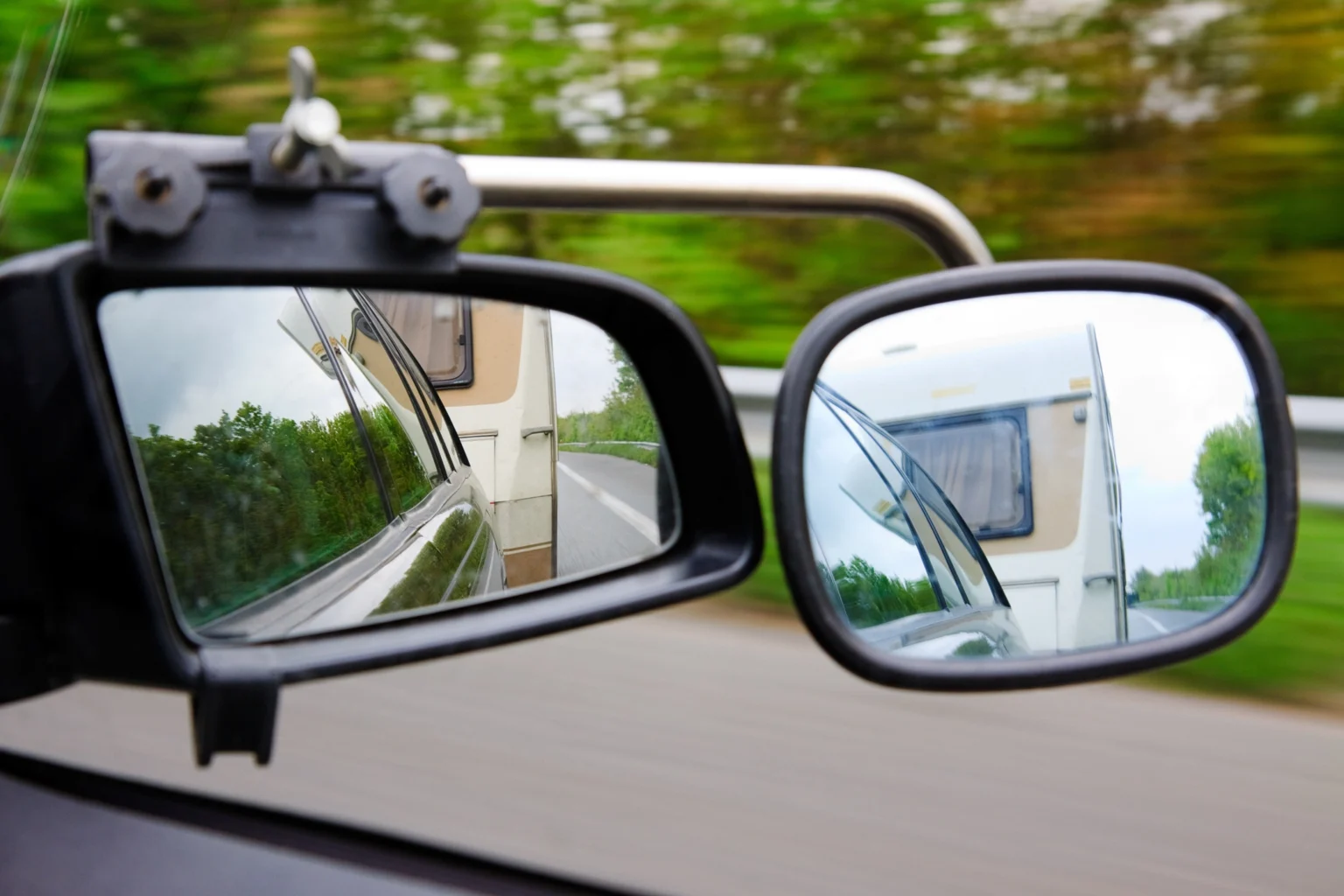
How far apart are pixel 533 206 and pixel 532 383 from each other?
0.23 metres

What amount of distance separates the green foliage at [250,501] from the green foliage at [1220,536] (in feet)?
3.80

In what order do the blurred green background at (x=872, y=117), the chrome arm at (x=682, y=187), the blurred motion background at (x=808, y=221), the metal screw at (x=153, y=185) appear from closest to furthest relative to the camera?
the metal screw at (x=153, y=185) → the chrome arm at (x=682, y=187) → the blurred motion background at (x=808, y=221) → the blurred green background at (x=872, y=117)

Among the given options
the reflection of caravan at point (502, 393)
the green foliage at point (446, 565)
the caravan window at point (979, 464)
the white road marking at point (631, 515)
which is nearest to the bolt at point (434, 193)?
the reflection of caravan at point (502, 393)

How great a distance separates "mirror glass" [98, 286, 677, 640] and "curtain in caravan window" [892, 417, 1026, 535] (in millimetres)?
360

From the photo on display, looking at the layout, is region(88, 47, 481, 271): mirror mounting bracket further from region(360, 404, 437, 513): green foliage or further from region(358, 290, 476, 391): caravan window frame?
region(360, 404, 437, 513): green foliage

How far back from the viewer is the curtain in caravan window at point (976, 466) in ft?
5.58

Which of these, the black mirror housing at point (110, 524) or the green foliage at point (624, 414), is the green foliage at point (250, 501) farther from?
the green foliage at point (624, 414)

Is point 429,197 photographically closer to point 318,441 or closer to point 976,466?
point 318,441

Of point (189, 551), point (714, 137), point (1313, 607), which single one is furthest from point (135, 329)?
point (714, 137)

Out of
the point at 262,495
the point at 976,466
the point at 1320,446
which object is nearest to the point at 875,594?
the point at 976,466

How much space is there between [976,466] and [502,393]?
658 millimetres

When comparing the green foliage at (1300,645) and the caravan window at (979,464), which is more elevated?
the caravan window at (979,464)

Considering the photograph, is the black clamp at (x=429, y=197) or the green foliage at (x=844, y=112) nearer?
the black clamp at (x=429, y=197)

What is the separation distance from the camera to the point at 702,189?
1514 millimetres
